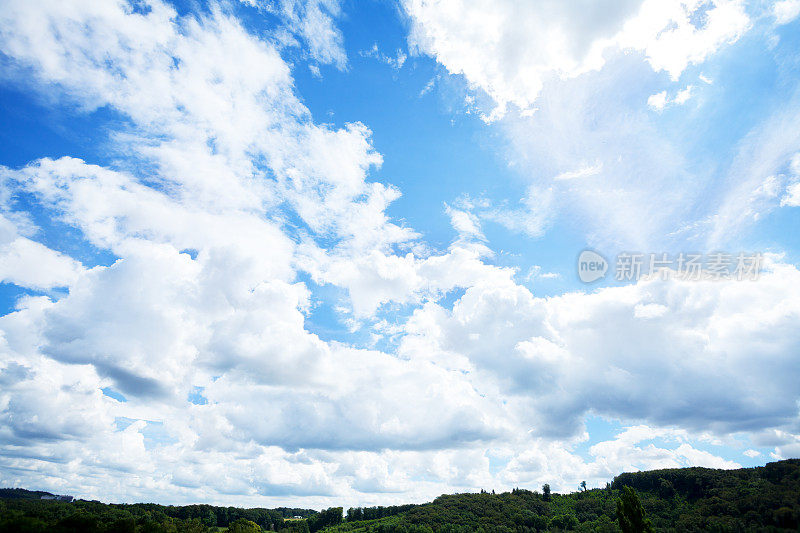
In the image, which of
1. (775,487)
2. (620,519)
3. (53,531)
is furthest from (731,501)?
(53,531)

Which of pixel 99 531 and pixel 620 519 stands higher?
pixel 620 519

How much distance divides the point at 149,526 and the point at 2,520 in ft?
141

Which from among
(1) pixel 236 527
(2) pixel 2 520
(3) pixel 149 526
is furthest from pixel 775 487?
(2) pixel 2 520

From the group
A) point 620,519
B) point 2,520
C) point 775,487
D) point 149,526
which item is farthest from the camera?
point 775,487

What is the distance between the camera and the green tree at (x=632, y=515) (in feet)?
377

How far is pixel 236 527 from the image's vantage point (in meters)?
188

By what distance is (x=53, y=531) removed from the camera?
395 feet

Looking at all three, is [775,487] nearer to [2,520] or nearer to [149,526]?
[149,526]

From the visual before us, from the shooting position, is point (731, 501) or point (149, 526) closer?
point (149, 526)

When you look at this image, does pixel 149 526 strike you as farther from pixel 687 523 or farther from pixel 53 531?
pixel 687 523

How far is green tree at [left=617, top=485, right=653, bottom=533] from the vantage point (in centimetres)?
11494

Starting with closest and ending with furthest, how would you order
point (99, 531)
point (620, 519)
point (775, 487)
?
1. point (620, 519)
2. point (99, 531)
3. point (775, 487)

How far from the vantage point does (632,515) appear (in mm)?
115250

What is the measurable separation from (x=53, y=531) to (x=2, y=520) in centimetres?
2053
